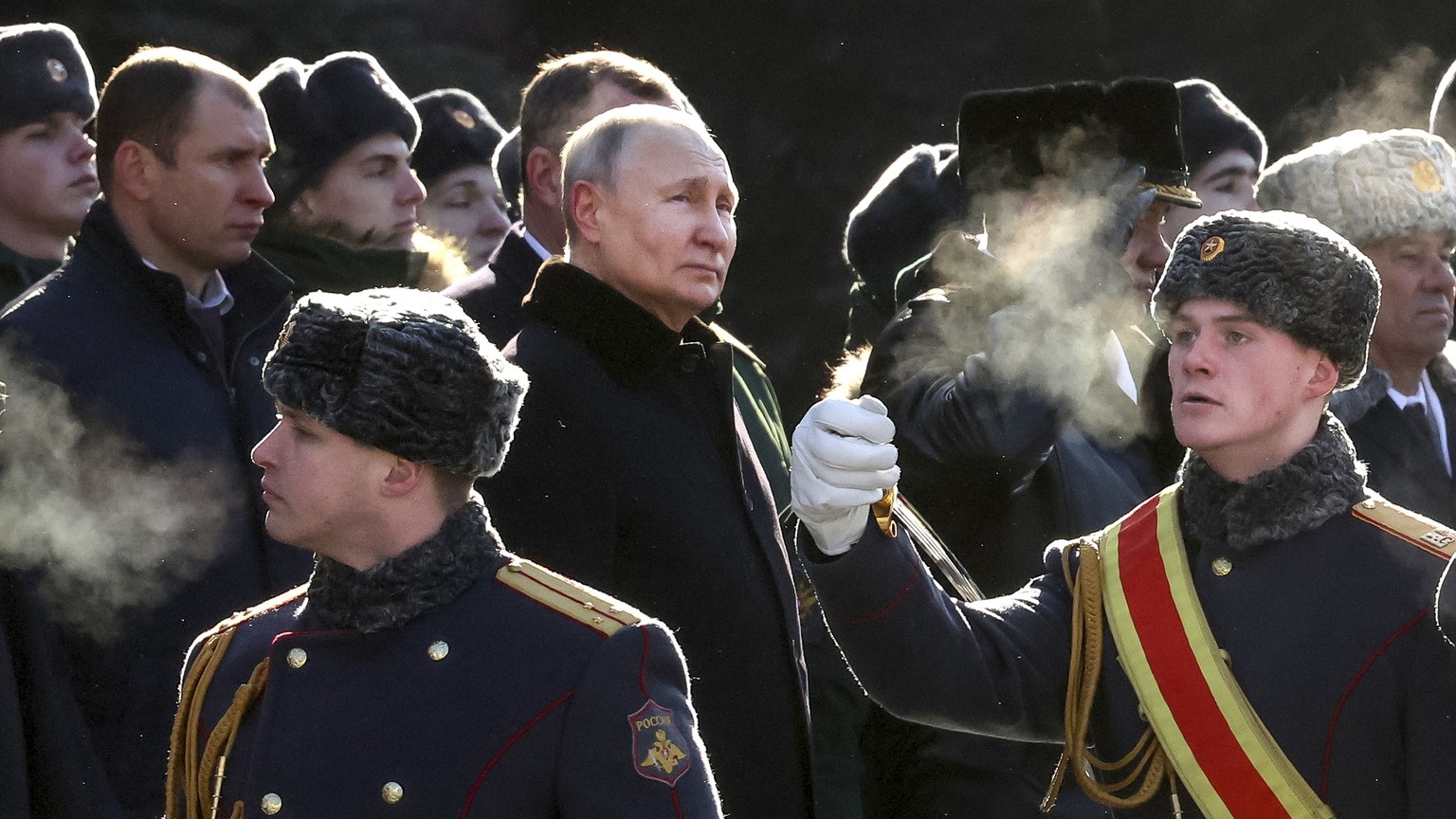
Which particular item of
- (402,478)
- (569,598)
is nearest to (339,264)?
(402,478)

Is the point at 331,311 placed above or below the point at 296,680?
above

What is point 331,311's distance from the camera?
354cm

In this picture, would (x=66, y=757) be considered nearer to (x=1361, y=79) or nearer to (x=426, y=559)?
(x=426, y=559)

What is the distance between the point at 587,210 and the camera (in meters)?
4.61

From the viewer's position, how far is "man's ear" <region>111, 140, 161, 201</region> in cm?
513

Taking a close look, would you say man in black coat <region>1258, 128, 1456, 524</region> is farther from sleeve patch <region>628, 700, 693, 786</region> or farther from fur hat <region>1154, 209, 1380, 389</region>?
sleeve patch <region>628, 700, 693, 786</region>

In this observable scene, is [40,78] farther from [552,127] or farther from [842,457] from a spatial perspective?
[842,457]

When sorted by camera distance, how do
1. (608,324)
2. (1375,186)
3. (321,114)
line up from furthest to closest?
(321,114) → (1375,186) → (608,324)

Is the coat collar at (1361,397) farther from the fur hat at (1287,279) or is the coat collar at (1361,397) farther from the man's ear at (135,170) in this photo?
the man's ear at (135,170)

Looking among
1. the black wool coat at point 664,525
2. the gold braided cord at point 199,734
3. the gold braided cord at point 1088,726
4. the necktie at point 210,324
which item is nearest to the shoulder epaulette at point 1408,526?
the gold braided cord at point 1088,726

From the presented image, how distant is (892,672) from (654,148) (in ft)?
4.39

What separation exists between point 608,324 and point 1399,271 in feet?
8.52

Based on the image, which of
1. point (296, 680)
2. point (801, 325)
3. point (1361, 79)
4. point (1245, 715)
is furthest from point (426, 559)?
point (1361, 79)

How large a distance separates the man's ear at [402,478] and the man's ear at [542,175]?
6.62 ft
